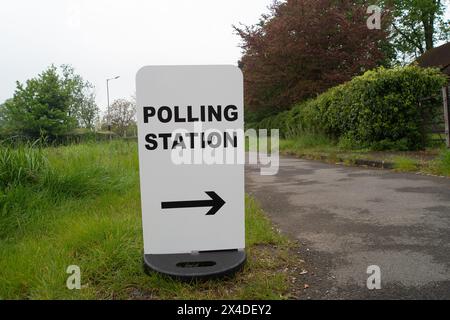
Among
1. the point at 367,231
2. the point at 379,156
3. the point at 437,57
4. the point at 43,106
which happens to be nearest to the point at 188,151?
the point at 367,231

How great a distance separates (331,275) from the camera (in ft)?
7.59

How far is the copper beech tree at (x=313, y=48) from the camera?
17.1m

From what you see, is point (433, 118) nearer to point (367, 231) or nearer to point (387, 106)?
point (387, 106)

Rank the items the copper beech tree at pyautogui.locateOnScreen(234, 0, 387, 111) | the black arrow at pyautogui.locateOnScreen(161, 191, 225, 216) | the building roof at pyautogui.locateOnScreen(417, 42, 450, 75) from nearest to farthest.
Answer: the black arrow at pyautogui.locateOnScreen(161, 191, 225, 216), the copper beech tree at pyautogui.locateOnScreen(234, 0, 387, 111), the building roof at pyautogui.locateOnScreen(417, 42, 450, 75)

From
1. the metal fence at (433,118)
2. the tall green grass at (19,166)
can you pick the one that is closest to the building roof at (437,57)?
the metal fence at (433,118)

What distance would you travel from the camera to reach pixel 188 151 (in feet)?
7.36

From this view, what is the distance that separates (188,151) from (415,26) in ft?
111

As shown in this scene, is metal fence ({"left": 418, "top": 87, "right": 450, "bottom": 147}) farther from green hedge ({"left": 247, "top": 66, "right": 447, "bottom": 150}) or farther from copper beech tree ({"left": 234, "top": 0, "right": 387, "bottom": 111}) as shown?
copper beech tree ({"left": 234, "top": 0, "right": 387, "bottom": 111})

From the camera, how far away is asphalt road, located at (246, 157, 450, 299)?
215 centimetres

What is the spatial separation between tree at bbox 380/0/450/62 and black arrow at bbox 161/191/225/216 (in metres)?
29.4

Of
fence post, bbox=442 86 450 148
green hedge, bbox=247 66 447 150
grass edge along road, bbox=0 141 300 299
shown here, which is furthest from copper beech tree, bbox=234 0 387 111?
grass edge along road, bbox=0 141 300 299

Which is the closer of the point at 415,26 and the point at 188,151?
the point at 188,151
